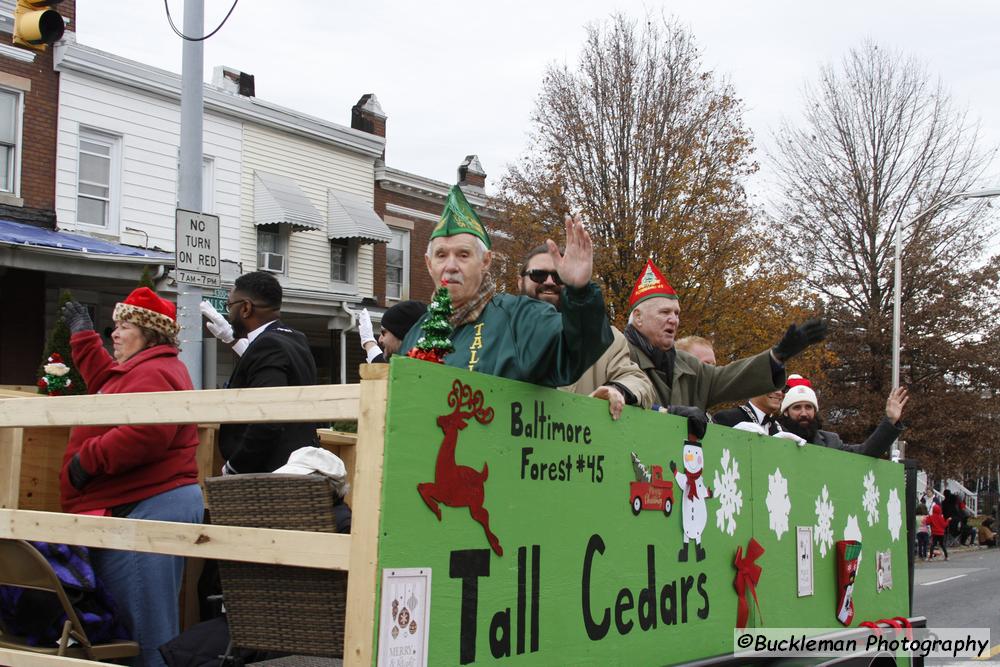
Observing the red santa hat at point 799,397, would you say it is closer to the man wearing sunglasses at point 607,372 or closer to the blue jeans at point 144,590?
the man wearing sunglasses at point 607,372

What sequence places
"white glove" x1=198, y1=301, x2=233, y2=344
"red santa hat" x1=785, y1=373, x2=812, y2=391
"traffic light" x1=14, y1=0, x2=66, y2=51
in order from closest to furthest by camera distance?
"red santa hat" x1=785, y1=373, x2=812, y2=391 → "white glove" x1=198, y1=301, x2=233, y2=344 → "traffic light" x1=14, y1=0, x2=66, y2=51

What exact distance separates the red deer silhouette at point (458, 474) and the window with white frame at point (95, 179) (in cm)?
1555

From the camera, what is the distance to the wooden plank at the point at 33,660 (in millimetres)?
2951

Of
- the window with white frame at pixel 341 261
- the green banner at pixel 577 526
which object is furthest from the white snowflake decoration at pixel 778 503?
the window with white frame at pixel 341 261

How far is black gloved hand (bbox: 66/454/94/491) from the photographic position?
362cm

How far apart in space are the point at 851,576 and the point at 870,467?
789 mm

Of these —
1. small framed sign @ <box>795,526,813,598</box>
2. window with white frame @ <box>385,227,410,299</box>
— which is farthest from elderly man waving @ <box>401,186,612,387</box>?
window with white frame @ <box>385,227,410,299</box>

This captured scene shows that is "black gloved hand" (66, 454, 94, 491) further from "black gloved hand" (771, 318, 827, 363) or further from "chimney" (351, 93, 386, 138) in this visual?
"chimney" (351, 93, 386, 138)

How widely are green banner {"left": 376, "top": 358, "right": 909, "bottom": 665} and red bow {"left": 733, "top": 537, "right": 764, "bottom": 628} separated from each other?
0.02m

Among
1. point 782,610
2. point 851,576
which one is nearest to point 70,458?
point 782,610

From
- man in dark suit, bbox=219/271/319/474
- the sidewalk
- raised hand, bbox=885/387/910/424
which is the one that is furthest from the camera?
the sidewalk

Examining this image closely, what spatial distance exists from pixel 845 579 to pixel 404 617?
10.1 feet

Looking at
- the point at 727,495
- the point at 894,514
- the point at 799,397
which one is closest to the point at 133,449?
the point at 727,495

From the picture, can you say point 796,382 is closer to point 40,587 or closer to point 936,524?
point 40,587
